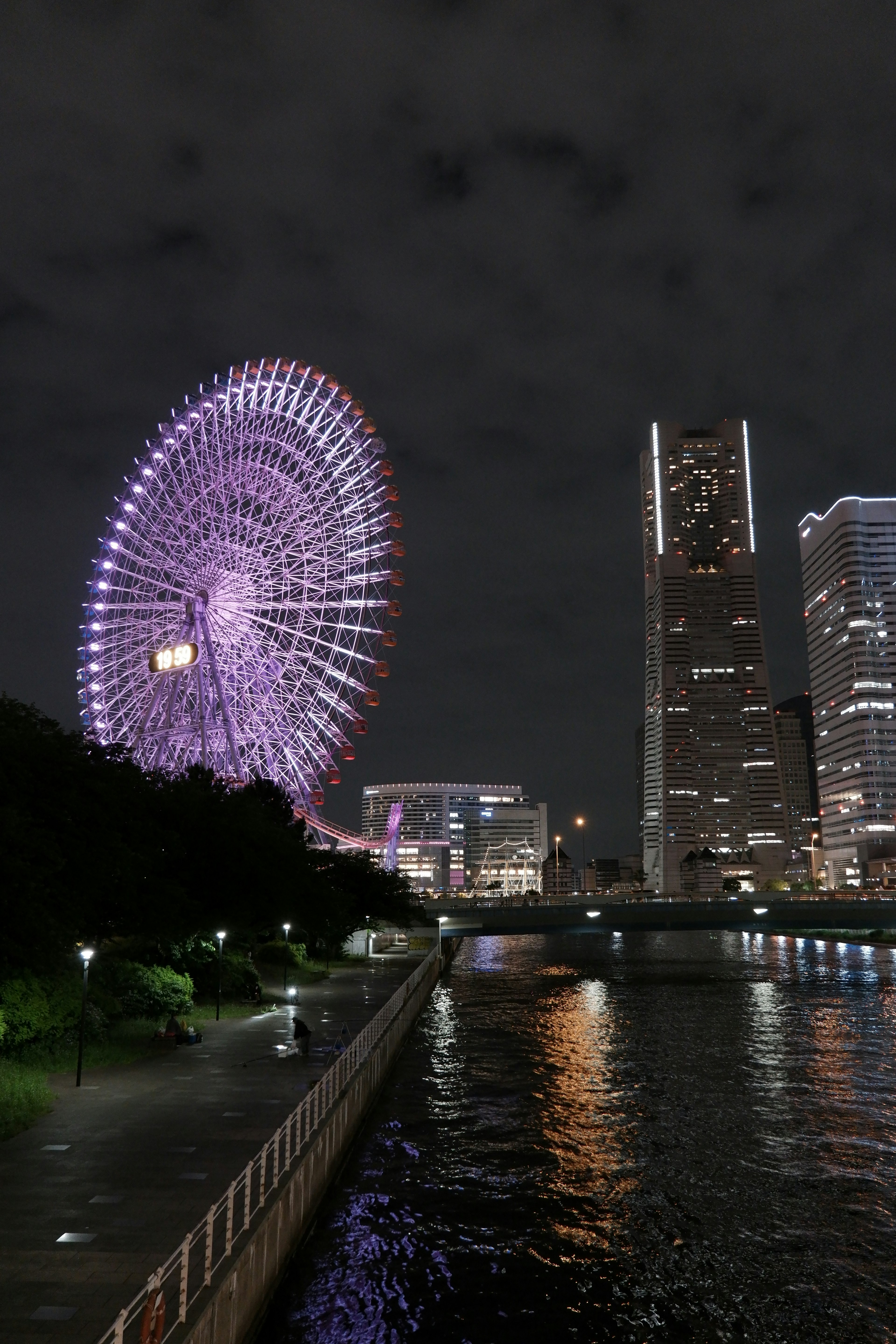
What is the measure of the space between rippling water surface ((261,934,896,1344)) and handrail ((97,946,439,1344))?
64.6 inches

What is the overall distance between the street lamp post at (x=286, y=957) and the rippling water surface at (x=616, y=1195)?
348 inches

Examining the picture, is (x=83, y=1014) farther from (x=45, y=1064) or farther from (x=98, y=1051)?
(x=98, y=1051)

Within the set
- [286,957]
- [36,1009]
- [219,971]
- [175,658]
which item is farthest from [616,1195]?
[175,658]

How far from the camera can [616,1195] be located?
837 inches

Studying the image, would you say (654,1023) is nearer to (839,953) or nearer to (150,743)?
(150,743)

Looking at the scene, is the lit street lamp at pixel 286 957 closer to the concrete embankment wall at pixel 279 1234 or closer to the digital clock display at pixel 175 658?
the digital clock display at pixel 175 658

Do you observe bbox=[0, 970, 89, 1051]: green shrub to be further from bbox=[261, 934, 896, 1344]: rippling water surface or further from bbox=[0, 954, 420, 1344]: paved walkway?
bbox=[261, 934, 896, 1344]: rippling water surface

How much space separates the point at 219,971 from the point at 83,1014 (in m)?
15.5

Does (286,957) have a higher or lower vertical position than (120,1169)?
higher

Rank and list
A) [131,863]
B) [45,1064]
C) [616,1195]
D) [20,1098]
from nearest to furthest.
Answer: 1. [20,1098]
2. [616,1195]
3. [45,1064]
4. [131,863]

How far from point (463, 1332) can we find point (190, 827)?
88.2 ft

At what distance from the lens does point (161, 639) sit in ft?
196

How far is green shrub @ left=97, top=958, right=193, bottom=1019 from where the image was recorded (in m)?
35.0

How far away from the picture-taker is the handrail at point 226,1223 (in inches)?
429
